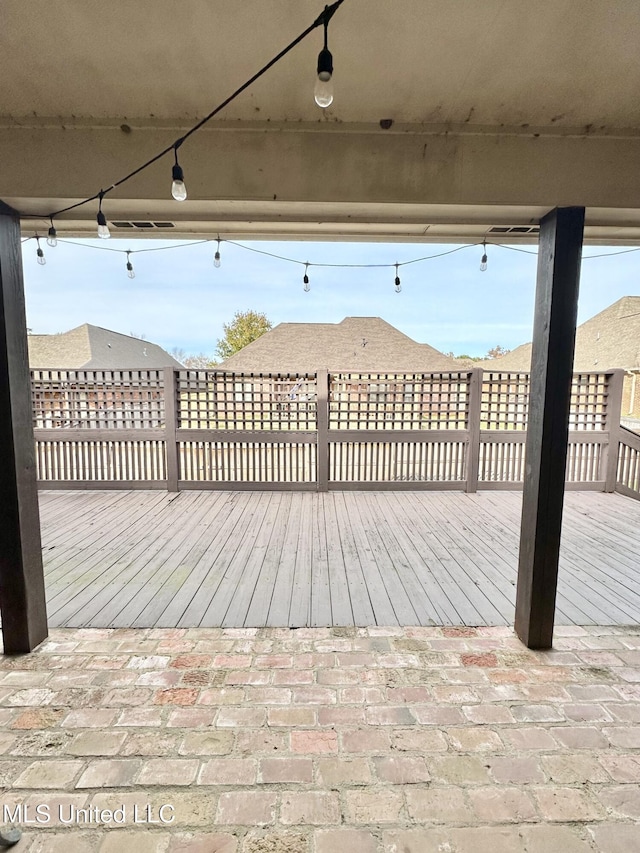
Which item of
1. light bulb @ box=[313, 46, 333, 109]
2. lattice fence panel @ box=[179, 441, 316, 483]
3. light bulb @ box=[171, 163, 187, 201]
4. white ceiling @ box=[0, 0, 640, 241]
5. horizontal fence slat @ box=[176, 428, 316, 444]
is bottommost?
lattice fence panel @ box=[179, 441, 316, 483]

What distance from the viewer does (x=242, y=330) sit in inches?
730

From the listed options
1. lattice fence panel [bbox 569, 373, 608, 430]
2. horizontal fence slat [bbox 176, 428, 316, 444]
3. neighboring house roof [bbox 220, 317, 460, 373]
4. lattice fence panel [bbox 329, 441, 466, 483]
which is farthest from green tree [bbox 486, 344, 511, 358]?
horizontal fence slat [bbox 176, 428, 316, 444]

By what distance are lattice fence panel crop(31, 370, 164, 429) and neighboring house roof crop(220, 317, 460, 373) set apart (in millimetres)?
8169

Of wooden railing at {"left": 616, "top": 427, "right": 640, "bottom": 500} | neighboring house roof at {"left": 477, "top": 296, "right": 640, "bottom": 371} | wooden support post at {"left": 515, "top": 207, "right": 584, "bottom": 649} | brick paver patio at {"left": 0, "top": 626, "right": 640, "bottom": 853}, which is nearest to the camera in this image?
brick paver patio at {"left": 0, "top": 626, "right": 640, "bottom": 853}

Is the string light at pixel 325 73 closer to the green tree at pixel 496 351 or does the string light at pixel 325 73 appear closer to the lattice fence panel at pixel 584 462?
the lattice fence panel at pixel 584 462

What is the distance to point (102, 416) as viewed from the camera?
4.48 meters

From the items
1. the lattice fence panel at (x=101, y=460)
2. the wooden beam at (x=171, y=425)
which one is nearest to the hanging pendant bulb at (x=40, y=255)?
the wooden beam at (x=171, y=425)

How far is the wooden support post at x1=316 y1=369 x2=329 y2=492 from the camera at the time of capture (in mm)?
4414

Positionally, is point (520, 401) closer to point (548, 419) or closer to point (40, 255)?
point (548, 419)

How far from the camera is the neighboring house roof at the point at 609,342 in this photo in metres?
12.9

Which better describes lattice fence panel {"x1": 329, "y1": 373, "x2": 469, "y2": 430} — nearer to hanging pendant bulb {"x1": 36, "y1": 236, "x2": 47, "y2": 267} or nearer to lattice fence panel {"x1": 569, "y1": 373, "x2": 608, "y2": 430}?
lattice fence panel {"x1": 569, "y1": 373, "x2": 608, "y2": 430}

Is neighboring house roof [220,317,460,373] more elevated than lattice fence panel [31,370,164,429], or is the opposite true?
neighboring house roof [220,317,460,373]

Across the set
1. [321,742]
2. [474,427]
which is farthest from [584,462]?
[321,742]

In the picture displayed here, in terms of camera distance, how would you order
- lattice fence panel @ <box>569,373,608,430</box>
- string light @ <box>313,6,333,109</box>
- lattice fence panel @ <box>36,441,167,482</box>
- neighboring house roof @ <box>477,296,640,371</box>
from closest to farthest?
string light @ <box>313,6,333,109</box>, lattice fence panel @ <box>569,373,608,430</box>, lattice fence panel @ <box>36,441,167,482</box>, neighboring house roof @ <box>477,296,640,371</box>
